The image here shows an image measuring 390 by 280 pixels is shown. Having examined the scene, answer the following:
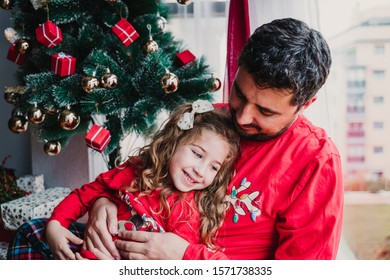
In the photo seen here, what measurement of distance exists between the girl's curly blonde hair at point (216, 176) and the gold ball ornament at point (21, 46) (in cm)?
48

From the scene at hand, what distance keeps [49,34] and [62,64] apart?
8 cm

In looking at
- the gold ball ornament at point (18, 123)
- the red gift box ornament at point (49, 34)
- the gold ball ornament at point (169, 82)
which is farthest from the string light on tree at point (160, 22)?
the gold ball ornament at point (18, 123)

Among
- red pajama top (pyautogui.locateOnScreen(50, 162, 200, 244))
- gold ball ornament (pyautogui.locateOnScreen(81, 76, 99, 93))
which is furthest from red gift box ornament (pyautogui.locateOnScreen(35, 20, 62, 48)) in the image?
red pajama top (pyautogui.locateOnScreen(50, 162, 200, 244))

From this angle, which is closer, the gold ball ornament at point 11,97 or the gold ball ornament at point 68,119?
the gold ball ornament at point 68,119

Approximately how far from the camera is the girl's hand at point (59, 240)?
921 mm

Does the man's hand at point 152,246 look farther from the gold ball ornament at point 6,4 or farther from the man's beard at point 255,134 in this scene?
the gold ball ornament at point 6,4

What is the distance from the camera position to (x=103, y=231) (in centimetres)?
91

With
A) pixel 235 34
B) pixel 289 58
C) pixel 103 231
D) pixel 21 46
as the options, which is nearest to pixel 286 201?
pixel 289 58

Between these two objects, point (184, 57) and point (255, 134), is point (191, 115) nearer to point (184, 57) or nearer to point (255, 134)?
point (255, 134)

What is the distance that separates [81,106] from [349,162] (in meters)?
0.69

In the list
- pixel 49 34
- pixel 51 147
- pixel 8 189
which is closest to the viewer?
pixel 49 34
